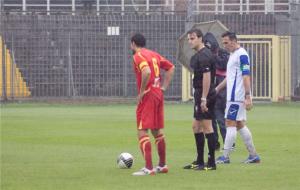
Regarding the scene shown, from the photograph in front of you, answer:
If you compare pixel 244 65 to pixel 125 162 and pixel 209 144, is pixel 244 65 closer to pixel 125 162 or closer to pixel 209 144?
pixel 209 144

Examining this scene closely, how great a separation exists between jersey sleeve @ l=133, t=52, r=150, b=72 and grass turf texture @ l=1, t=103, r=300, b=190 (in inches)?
54.5

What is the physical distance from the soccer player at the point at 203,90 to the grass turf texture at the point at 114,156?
289 mm

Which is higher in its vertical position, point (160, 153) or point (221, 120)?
point (221, 120)

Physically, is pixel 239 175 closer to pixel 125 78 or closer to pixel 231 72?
pixel 231 72

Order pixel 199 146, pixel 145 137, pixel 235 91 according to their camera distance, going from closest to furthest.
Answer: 1. pixel 145 137
2. pixel 199 146
3. pixel 235 91

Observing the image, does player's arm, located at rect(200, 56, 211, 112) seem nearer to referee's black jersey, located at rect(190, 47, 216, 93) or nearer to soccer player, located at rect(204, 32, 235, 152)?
referee's black jersey, located at rect(190, 47, 216, 93)

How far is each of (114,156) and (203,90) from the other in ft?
7.76

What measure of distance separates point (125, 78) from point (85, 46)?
7.15ft

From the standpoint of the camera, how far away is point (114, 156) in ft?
35.6

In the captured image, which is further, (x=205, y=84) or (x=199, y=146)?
(x=199, y=146)

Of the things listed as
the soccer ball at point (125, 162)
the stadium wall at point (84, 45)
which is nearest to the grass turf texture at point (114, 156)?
the soccer ball at point (125, 162)

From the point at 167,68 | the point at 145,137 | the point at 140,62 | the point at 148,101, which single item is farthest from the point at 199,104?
the point at 140,62

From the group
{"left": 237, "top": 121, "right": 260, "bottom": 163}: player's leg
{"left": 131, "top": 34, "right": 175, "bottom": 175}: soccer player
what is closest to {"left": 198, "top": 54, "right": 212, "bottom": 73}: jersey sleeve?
{"left": 131, "top": 34, "right": 175, "bottom": 175}: soccer player

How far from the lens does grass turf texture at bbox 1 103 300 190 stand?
7957 mm
